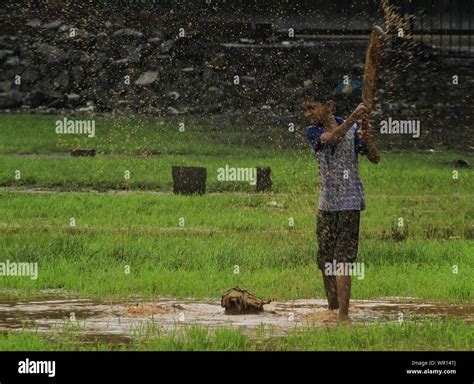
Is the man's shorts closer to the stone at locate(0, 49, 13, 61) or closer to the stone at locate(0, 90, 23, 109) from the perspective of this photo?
the stone at locate(0, 90, 23, 109)

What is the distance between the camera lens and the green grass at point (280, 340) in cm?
1036

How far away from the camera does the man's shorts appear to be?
36.9 ft

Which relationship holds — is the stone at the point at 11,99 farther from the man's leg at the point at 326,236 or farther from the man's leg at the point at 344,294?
the man's leg at the point at 344,294

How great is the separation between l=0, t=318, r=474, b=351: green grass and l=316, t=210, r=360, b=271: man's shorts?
1.76 ft

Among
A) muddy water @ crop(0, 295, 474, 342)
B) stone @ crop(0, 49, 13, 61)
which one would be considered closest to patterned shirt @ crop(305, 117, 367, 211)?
muddy water @ crop(0, 295, 474, 342)

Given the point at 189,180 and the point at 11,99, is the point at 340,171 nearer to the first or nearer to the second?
the point at 189,180

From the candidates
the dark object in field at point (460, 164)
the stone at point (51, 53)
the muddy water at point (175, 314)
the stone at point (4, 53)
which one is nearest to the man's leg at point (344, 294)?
the muddy water at point (175, 314)

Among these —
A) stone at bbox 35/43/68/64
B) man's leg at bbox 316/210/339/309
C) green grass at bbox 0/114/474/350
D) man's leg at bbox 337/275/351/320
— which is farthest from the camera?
stone at bbox 35/43/68/64

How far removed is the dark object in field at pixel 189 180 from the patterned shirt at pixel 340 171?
7.75 meters

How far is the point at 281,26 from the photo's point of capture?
2831cm

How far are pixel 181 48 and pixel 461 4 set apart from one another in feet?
15.9
